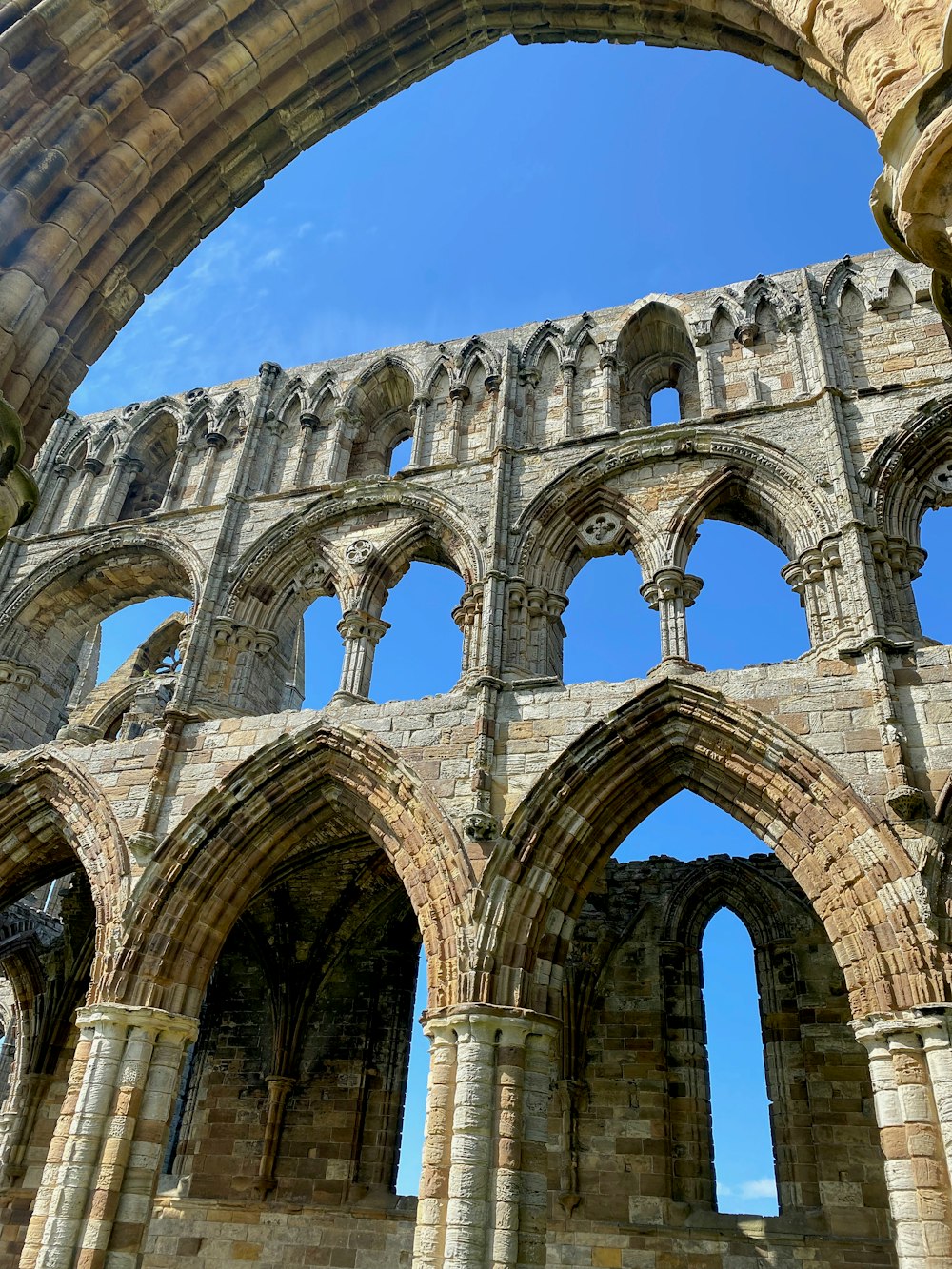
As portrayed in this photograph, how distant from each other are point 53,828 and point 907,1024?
898cm

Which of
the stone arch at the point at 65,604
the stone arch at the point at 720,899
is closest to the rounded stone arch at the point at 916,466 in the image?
the stone arch at the point at 720,899

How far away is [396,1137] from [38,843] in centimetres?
576

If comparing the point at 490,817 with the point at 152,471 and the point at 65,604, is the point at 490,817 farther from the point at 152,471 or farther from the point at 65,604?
the point at 152,471

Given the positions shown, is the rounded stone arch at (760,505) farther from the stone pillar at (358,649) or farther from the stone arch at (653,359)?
the stone pillar at (358,649)

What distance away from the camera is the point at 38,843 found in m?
11.3

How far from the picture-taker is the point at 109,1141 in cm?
883

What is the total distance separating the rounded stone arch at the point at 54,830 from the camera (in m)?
10.2

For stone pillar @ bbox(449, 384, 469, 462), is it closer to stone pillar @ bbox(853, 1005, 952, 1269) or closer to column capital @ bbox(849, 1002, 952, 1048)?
column capital @ bbox(849, 1002, 952, 1048)

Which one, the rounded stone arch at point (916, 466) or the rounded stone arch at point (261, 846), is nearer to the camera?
the rounded stone arch at point (261, 846)

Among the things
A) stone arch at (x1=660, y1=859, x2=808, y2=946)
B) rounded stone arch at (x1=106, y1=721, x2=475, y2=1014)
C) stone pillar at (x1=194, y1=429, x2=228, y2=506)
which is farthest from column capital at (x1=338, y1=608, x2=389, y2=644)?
stone arch at (x1=660, y1=859, x2=808, y2=946)

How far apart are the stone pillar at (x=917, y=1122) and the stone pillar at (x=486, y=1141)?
2.66 m

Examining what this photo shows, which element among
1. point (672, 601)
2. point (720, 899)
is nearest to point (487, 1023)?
point (672, 601)

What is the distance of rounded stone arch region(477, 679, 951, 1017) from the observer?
7.82m

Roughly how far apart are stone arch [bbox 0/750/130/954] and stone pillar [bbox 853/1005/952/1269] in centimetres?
714
